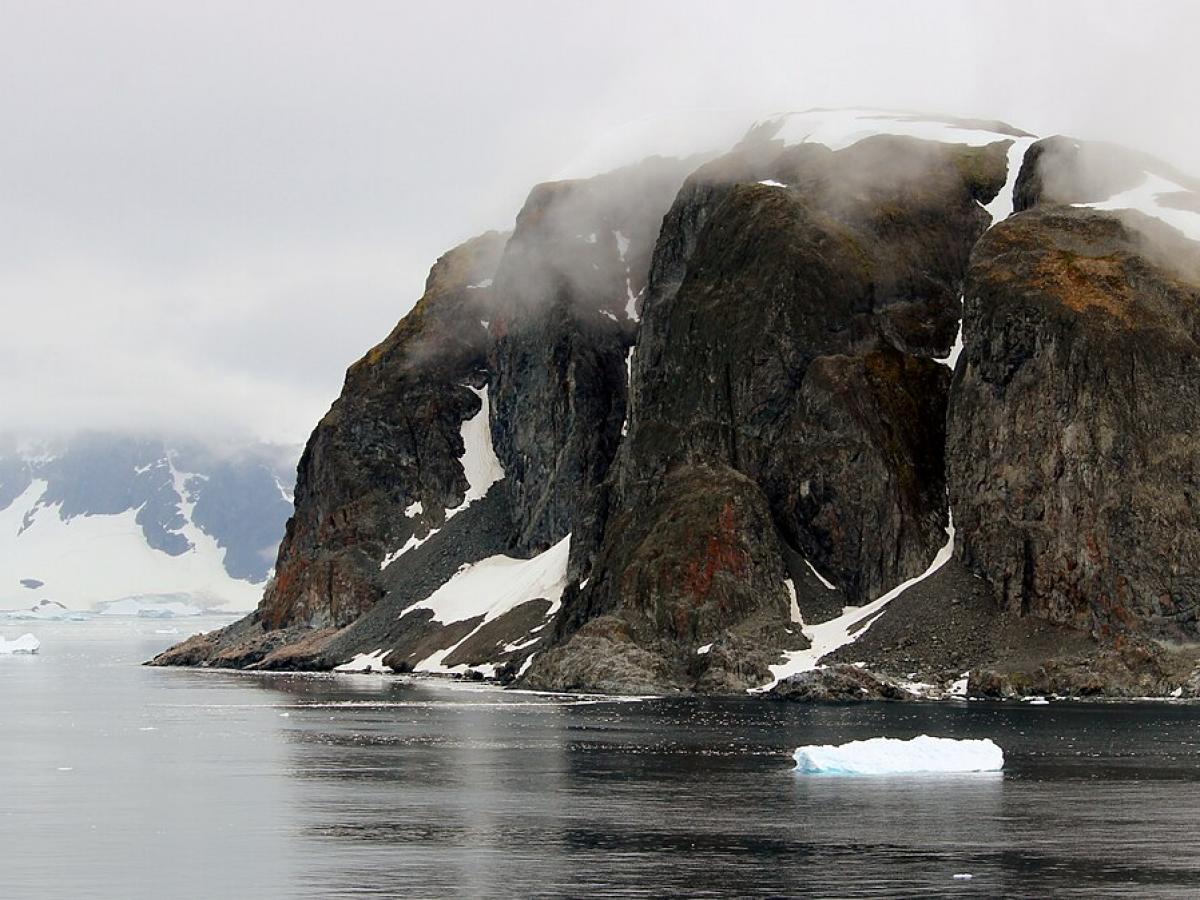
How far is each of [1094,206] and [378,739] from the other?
9451 centimetres

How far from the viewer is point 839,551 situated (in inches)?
6422

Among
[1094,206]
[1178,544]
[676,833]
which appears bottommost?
[676,833]

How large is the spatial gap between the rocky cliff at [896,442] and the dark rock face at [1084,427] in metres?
0.24

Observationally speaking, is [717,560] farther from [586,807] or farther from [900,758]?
[586,807]

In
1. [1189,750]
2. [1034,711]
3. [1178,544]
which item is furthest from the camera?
[1178,544]

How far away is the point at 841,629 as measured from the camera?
15075 centimetres

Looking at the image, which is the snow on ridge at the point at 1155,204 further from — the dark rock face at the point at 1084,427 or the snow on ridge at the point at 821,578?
the snow on ridge at the point at 821,578

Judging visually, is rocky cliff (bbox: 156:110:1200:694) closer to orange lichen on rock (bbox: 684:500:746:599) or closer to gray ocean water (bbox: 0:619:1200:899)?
orange lichen on rock (bbox: 684:500:746:599)

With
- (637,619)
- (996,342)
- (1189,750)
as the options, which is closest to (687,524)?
(637,619)

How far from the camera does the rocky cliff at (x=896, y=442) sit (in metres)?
145

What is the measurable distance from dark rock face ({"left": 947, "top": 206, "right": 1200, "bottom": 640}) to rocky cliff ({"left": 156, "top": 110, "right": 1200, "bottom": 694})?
0.24m

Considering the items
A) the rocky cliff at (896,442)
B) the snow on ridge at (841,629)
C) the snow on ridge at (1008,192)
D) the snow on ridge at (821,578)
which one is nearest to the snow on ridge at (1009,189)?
the snow on ridge at (1008,192)

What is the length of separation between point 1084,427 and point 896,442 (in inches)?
835

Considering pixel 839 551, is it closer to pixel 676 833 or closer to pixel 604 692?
pixel 604 692
